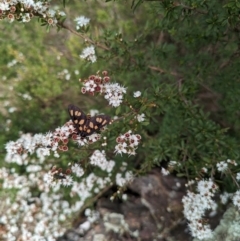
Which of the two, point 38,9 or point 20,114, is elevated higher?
point 20,114

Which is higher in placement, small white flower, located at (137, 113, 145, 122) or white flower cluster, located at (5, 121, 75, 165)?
white flower cluster, located at (5, 121, 75, 165)

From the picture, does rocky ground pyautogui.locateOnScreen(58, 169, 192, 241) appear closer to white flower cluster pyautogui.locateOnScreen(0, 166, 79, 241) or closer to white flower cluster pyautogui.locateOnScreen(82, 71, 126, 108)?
white flower cluster pyautogui.locateOnScreen(0, 166, 79, 241)

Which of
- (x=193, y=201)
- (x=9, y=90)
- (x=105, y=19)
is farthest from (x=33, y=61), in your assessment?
(x=193, y=201)

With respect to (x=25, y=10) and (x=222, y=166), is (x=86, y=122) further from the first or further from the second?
(x=222, y=166)

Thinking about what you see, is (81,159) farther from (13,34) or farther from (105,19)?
(13,34)

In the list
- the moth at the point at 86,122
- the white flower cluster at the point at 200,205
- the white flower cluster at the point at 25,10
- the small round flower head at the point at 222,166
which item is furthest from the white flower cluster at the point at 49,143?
the small round flower head at the point at 222,166

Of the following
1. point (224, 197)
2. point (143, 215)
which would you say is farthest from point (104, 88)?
point (143, 215)

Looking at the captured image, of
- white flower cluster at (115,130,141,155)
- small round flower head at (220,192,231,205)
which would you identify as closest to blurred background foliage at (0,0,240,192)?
white flower cluster at (115,130,141,155)
